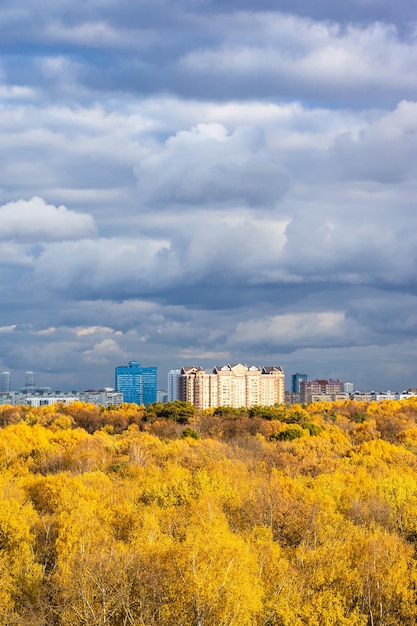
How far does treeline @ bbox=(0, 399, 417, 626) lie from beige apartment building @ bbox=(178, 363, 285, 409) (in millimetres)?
97472

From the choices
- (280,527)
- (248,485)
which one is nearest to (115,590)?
(280,527)

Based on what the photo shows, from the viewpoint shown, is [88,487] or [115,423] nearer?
[88,487]

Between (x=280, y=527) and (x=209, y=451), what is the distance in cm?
2365

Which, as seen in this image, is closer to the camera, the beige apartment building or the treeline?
the treeline

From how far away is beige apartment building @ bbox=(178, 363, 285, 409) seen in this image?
152 m

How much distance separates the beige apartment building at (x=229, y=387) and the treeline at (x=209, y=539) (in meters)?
97.5

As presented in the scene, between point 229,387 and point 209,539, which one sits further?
point 229,387

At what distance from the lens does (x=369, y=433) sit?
68.2 meters

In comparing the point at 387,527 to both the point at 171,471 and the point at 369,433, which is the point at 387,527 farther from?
the point at 369,433

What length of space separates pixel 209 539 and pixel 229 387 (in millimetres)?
132859

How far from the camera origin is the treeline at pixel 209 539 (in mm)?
20438

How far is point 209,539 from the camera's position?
2234cm

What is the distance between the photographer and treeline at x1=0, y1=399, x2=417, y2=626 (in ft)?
67.1

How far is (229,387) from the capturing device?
154875 millimetres
